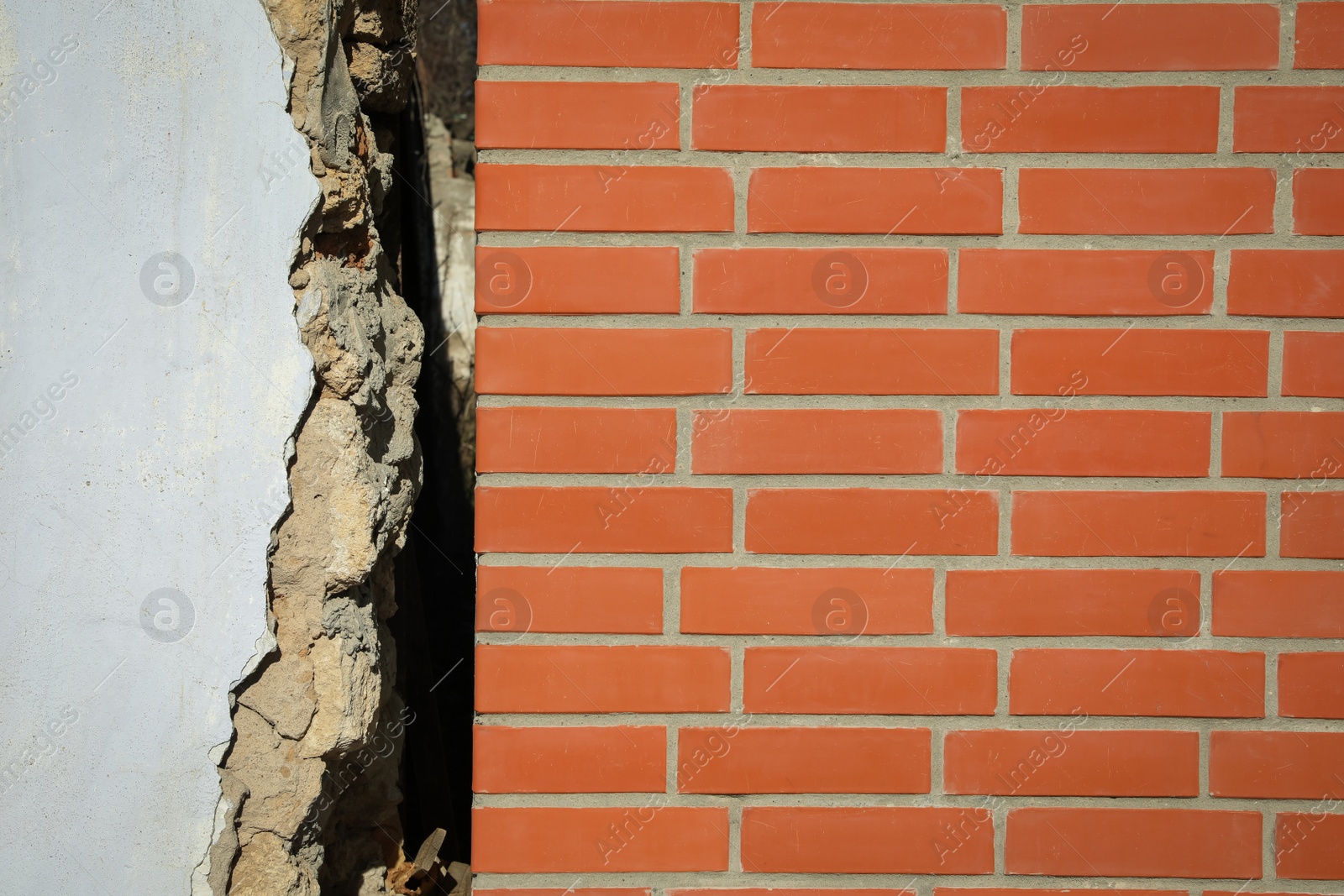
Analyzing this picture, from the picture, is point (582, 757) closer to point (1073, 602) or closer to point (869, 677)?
point (869, 677)

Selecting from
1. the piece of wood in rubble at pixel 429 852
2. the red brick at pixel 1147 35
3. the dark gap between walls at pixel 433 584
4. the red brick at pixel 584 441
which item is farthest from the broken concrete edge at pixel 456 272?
the red brick at pixel 1147 35

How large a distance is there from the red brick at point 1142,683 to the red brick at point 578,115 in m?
1.05

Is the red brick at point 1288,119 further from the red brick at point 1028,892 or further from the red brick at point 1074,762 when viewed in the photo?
the red brick at point 1028,892

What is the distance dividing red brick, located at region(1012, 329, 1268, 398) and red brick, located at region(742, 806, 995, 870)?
723mm

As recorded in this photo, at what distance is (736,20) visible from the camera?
4.76ft

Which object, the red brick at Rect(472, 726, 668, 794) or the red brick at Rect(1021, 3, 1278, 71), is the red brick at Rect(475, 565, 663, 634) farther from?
the red brick at Rect(1021, 3, 1278, 71)

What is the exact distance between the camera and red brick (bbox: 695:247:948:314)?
1458 millimetres

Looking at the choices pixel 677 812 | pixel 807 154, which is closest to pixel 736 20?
pixel 807 154

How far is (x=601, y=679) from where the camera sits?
1.47 m

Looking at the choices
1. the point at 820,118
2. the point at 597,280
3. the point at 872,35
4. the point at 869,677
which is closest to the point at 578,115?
the point at 597,280

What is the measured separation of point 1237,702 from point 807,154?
1.14 metres

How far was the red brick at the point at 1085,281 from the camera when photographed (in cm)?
146

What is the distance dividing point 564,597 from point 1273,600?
1.15 meters

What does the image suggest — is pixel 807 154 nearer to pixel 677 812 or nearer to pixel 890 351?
pixel 890 351
